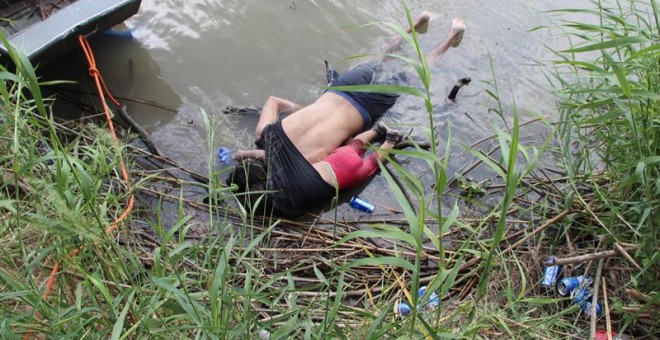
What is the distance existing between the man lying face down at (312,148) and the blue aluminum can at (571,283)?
4.84 feet

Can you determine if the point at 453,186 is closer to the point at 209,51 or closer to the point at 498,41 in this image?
the point at 498,41

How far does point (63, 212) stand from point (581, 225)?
2.52m

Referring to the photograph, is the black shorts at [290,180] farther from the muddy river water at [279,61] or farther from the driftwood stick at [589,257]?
the driftwood stick at [589,257]

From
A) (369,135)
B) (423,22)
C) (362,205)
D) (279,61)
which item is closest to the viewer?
(362,205)

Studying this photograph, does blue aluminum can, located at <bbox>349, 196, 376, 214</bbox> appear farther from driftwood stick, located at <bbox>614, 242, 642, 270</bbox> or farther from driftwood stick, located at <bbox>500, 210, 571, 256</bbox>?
driftwood stick, located at <bbox>614, 242, 642, 270</bbox>

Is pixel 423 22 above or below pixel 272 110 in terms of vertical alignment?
above

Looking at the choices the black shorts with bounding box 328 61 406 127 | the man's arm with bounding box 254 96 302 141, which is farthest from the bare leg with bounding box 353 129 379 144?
the man's arm with bounding box 254 96 302 141

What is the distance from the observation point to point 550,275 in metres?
2.64

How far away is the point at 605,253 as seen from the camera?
246 centimetres

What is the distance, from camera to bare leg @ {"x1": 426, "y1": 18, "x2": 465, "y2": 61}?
17.4 feet

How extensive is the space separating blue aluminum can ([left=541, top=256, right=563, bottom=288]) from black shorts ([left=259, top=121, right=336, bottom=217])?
175cm

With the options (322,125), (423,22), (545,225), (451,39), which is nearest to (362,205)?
(322,125)

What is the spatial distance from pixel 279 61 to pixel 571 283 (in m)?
3.62

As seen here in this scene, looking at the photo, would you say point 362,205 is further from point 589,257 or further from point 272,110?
point 589,257
